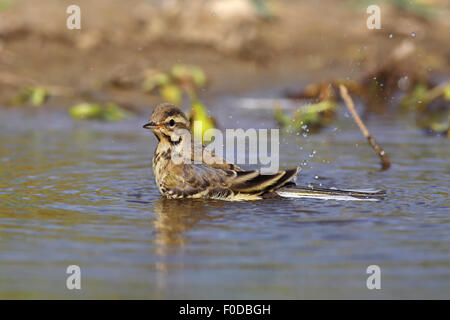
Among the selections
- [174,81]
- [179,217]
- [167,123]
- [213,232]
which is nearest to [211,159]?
[167,123]

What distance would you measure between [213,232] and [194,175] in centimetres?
157

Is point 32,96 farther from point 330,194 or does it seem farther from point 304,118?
point 330,194

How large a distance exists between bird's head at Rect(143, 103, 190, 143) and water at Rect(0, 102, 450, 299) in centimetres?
65

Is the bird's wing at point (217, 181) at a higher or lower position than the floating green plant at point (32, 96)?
lower

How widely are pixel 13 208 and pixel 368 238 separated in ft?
11.2

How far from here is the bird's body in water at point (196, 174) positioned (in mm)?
8430

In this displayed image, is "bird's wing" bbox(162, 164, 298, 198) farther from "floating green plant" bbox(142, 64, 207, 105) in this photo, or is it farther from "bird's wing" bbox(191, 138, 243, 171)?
"floating green plant" bbox(142, 64, 207, 105)

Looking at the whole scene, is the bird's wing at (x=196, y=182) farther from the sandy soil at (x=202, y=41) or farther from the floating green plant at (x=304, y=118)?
the sandy soil at (x=202, y=41)

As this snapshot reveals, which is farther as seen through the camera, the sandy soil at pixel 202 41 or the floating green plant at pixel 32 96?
the sandy soil at pixel 202 41

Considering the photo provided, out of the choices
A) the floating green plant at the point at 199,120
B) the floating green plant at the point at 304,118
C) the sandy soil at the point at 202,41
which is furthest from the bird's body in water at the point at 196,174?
the sandy soil at the point at 202,41

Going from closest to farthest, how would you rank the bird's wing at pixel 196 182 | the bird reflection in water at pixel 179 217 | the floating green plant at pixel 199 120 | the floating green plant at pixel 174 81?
the bird reflection in water at pixel 179 217, the bird's wing at pixel 196 182, the floating green plant at pixel 199 120, the floating green plant at pixel 174 81

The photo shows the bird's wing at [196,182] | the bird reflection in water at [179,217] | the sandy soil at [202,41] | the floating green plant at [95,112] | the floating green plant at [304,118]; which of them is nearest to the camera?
the bird reflection in water at [179,217]

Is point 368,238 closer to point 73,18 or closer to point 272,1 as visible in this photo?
point 73,18

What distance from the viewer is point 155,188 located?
923 centimetres
